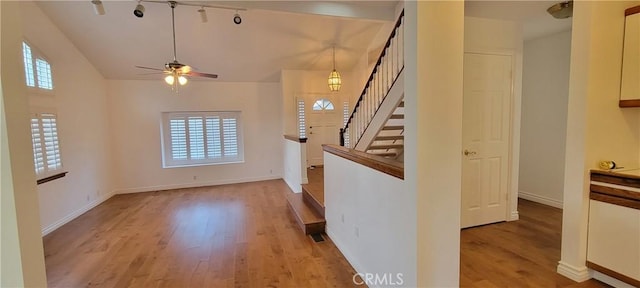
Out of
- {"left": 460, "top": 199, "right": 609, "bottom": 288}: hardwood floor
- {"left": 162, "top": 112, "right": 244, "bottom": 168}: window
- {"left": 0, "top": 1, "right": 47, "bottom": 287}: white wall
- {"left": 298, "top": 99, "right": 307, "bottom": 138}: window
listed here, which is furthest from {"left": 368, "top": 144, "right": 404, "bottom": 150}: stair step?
{"left": 162, "top": 112, "right": 244, "bottom": 168}: window

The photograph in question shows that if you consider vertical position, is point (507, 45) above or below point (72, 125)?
above

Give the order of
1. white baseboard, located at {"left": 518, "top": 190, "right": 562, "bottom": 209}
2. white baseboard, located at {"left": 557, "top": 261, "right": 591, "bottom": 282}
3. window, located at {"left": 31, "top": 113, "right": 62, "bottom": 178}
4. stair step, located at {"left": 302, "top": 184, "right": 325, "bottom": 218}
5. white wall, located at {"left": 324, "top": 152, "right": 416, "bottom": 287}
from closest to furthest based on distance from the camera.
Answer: white wall, located at {"left": 324, "top": 152, "right": 416, "bottom": 287} < white baseboard, located at {"left": 557, "top": 261, "right": 591, "bottom": 282} < window, located at {"left": 31, "top": 113, "right": 62, "bottom": 178} < stair step, located at {"left": 302, "top": 184, "right": 325, "bottom": 218} < white baseboard, located at {"left": 518, "top": 190, "right": 562, "bottom": 209}

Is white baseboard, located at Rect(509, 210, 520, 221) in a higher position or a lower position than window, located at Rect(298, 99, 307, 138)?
lower

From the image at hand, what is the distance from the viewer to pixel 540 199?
4.37m

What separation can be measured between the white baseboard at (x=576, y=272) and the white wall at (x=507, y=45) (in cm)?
133

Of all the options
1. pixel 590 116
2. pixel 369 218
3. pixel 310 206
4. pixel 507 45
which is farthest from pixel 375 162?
pixel 507 45

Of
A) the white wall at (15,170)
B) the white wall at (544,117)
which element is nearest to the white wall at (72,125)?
the white wall at (15,170)

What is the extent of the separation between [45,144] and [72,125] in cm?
71

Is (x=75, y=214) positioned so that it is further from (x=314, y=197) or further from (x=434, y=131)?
(x=434, y=131)

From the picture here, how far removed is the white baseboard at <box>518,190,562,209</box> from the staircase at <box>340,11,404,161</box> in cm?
223

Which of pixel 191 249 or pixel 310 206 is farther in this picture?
pixel 310 206

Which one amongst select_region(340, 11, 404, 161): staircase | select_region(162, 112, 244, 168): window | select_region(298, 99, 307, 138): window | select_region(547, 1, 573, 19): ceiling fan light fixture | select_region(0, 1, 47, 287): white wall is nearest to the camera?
select_region(0, 1, 47, 287): white wall

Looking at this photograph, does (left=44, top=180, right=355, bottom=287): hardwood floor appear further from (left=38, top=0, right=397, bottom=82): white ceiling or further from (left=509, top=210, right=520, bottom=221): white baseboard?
(left=38, top=0, right=397, bottom=82): white ceiling

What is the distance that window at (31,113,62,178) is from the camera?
3736 mm
